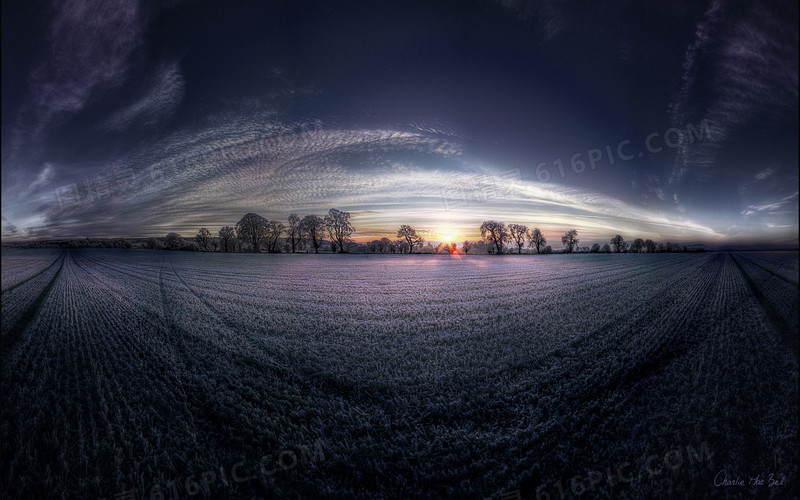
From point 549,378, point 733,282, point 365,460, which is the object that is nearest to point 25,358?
point 365,460

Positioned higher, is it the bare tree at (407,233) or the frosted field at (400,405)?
the bare tree at (407,233)

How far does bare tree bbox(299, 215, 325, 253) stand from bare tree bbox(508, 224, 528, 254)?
1544cm

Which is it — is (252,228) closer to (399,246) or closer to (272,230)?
(272,230)

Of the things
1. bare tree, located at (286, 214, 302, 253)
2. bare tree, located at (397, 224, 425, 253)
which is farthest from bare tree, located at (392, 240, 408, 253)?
bare tree, located at (286, 214, 302, 253)

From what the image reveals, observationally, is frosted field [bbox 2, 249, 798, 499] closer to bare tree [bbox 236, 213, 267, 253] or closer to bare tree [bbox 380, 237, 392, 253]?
bare tree [bbox 236, 213, 267, 253]

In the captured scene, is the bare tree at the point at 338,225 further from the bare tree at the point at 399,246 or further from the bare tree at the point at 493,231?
the bare tree at the point at 399,246

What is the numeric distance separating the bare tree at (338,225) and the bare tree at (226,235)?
6.71 m

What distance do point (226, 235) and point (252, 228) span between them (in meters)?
2.66

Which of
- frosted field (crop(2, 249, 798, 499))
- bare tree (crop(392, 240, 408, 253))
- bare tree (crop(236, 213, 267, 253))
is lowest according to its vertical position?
frosted field (crop(2, 249, 798, 499))

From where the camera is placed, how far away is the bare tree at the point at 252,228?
14236 millimetres

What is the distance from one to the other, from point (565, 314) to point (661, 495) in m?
6.07

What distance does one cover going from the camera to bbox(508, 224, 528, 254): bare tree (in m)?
18.7

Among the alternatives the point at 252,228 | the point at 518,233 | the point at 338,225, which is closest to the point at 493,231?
the point at 518,233

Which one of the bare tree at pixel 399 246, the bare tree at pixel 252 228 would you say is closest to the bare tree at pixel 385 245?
the bare tree at pixel 399 246
